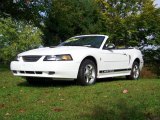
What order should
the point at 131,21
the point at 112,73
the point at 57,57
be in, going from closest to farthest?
the point at 57,57, the point at 112,73, the point at 131,21

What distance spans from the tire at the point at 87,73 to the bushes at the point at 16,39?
95.1 feet

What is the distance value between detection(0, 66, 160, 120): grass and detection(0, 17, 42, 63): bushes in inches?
1196

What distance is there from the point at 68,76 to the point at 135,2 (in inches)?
843

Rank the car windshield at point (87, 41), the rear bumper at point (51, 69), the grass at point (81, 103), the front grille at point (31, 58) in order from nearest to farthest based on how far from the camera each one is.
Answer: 1. the grass at point (81, 103)
2. the rear bumper at point (51, 69)
3. the front grille at point (31, 58)
4. the car windshield at point (87, 41)

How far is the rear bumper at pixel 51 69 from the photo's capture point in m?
9.92

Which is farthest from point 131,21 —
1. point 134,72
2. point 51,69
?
point 51,69

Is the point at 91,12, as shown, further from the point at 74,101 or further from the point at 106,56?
the point at 74,101

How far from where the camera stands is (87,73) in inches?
420

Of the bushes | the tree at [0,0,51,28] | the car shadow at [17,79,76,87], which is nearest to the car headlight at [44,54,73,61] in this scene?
the car shadow at [17,79,76,87]

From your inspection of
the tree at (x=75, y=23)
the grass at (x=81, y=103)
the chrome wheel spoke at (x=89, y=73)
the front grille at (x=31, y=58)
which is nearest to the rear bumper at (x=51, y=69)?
the front grille at (x=31, y=58)

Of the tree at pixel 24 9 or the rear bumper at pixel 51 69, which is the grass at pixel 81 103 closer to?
the rear bumper at pixel 51 69

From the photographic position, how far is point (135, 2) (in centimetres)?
3067

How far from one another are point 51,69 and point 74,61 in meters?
0.60

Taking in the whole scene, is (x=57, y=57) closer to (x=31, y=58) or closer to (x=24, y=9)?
(x=31, y=58)
